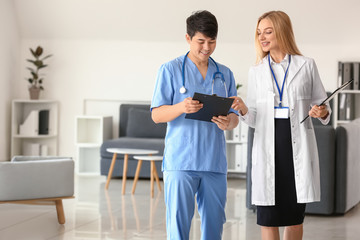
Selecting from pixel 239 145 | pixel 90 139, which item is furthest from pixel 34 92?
pixel 239 145

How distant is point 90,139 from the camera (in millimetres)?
7812

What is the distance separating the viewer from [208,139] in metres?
2.50

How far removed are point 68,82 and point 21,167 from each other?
3758mm

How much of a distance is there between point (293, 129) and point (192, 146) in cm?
42

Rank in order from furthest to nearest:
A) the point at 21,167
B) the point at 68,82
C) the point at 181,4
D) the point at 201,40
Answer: the point at 68,82, the point at 181,4, the point at 21,167, the point at 201,40

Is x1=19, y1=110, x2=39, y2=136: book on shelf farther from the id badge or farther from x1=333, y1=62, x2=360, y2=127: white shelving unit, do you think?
the id badge

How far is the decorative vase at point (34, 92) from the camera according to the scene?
7.61m

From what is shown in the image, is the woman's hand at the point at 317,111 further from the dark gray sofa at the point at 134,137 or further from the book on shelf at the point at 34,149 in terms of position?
the book on shelf at the point at 34,149

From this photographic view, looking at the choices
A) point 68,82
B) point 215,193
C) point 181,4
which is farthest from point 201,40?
point 68,82

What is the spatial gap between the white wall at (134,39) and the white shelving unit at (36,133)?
0.33 feet

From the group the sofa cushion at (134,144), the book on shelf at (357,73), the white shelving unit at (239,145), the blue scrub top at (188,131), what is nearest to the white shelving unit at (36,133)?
the sofa cushion at (134,144)

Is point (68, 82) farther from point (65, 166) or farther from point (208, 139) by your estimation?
point (208, 139)

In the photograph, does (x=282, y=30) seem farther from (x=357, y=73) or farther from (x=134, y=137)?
(x=134, y=137)

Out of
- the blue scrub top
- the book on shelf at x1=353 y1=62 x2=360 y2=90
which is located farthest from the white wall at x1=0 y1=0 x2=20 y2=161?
the blue scrub top
